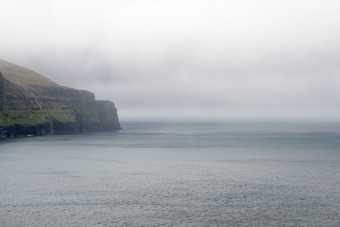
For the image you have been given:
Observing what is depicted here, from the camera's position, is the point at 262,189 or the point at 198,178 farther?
the point at 198,178

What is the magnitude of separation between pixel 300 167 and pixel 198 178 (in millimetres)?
42656

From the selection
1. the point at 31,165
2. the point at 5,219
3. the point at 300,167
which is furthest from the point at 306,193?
the point at 31,165

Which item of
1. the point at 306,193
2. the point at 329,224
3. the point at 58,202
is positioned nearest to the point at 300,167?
the point at 306,193

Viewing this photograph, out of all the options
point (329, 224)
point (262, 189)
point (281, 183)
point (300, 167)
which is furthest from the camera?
point (300, 167)

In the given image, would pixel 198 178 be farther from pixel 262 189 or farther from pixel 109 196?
pixel 109 196

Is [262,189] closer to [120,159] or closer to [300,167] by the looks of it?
[300,167]

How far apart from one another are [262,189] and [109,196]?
3870cm

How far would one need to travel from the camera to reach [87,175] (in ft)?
341

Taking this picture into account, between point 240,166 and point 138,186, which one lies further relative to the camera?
point 240,166

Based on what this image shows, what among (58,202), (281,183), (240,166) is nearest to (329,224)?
(281,183)

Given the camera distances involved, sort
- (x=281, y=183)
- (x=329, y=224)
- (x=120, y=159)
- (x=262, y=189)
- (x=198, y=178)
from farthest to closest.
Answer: (x=120, y=159) → (x=198, y=178) → (x=281, y=183) → (x=262, y=189) → (x=329, y=224)

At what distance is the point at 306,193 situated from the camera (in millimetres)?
80938

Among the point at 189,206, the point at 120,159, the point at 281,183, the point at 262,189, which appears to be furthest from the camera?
the point at 120,159

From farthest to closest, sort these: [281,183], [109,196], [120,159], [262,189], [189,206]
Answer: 1. [120,159]
2. [281,183]
3. [262,189]
4. [109,196]
5. [189,206]
